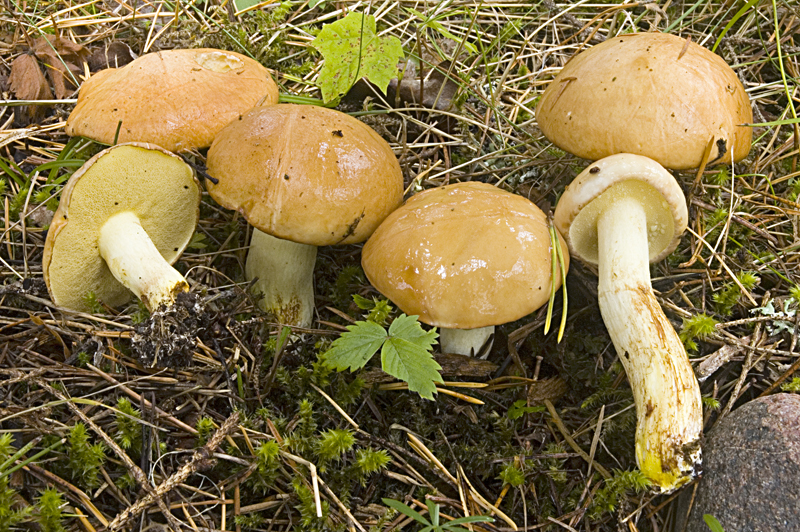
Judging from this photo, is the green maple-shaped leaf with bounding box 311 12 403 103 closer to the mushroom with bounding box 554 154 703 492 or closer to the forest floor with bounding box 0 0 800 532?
the forest floor with bounding box 0 0 800 532

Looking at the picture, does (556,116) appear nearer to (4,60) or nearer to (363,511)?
(363,511)

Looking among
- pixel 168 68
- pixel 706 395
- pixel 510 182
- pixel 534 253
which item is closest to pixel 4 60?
pixel 168 68

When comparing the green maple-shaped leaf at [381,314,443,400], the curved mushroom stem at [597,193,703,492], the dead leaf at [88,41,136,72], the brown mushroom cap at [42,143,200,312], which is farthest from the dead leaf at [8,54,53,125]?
the curved mushroom stem at [597,193,703,492]

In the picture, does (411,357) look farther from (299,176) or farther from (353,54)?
(353,54)

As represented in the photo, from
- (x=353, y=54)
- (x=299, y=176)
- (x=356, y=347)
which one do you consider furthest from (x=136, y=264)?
(x=353, y=54)

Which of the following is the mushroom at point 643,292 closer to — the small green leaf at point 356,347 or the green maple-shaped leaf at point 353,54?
the small green leaf at point 356,347
